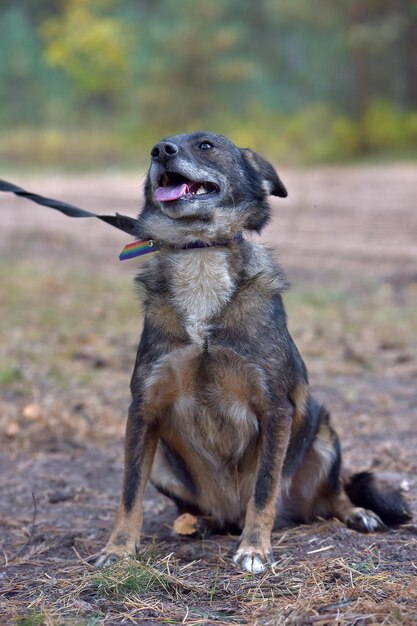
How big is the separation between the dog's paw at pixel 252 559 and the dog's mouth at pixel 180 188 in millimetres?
1611

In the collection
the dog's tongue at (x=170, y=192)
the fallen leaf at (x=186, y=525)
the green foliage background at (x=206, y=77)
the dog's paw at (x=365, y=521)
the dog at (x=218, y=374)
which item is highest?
the green foliage background at (x=206, y=77)

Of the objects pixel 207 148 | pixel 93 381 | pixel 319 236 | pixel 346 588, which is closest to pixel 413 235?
pixel 319 236

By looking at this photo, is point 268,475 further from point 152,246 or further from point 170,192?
point 170,192

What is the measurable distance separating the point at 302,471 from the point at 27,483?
6.18 ft

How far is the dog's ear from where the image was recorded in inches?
185

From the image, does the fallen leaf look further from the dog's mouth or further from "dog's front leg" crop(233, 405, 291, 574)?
the dog's mouth

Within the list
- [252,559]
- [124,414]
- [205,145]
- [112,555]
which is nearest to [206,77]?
[124,414]

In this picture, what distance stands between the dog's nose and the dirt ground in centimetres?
135

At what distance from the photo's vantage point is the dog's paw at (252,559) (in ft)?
13.1

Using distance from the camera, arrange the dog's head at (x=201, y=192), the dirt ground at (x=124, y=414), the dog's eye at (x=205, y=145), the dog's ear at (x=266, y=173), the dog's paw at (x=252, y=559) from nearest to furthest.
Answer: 1. the dirt ground at (x=124, y=414)
2. the dog's paw at (x=252, y=559)
3. the dog's head at (x=201, y=192)
4. the dog's eye at (x=205, y=145)
5. the dog's ear at (x=266, y=173)

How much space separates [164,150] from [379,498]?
2.02m

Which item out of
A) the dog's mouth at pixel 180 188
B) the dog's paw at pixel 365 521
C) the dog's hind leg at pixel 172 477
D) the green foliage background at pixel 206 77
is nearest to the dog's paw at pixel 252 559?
the dog's hind leg at pixel 172 477

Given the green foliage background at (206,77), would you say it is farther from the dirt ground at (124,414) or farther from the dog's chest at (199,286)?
the dog's chest at (199,286)

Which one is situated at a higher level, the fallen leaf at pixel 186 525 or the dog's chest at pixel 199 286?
the dog's chest at pixel 199 286
